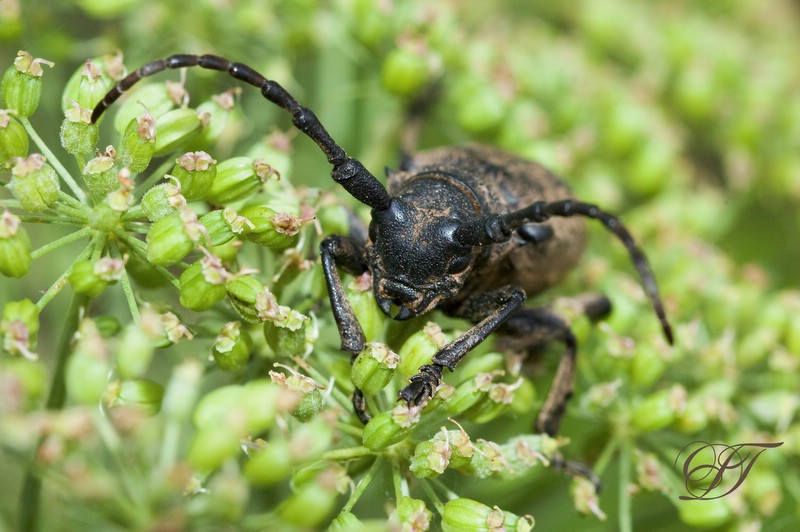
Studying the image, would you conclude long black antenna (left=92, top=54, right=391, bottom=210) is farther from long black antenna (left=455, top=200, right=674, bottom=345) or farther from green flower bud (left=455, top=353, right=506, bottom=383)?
green flower bud (left=455, top=353, right=506, bottom=383)

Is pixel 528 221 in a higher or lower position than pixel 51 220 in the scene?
lower

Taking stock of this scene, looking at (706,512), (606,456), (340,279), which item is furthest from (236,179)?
(706,512)

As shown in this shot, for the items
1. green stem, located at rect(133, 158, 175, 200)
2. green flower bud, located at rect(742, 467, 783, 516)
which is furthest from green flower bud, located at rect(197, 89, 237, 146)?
green flower bud, located at rect(742, 467, 783, 516)

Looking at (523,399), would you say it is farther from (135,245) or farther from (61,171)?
(61,171)

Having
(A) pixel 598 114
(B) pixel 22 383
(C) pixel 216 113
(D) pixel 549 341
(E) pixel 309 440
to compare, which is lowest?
(D) pixel 549 341

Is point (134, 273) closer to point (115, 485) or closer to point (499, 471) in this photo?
point (115, 485)

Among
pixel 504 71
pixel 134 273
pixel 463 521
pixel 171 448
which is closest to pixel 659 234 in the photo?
pixel 504 71
